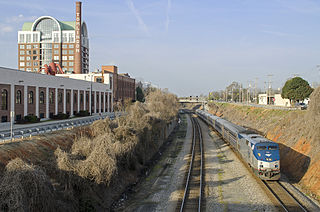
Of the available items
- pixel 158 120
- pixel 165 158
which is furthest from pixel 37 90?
pixel 165 158

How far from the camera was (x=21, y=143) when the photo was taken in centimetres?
1930

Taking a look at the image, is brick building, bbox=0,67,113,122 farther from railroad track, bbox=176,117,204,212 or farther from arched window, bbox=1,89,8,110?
railroad track, bbox=176,117,204,212

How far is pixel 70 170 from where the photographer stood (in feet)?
47.7

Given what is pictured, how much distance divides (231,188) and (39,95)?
32.9 m

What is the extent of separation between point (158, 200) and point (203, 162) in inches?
453

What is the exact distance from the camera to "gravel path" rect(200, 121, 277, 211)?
53.4ft

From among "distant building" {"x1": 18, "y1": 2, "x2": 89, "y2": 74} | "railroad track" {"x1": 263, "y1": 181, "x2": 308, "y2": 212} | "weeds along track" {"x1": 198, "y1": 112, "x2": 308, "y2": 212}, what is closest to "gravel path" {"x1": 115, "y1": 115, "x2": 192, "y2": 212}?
"weeds along track" {"x1": 198, "y1": 112, "x2": 308, "y2": 212}

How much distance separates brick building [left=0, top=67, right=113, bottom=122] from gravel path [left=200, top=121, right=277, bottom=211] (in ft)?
85.2

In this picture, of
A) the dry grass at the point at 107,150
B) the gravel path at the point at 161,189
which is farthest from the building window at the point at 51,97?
the gravel path at the point at 161,189

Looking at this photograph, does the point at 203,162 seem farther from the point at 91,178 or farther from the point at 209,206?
the point at 91,178

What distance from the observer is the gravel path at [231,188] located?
53.4 feet

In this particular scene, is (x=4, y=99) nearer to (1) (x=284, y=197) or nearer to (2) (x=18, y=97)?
(2) (x=18, y=97)

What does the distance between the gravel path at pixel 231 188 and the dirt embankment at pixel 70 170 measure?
6.45 m

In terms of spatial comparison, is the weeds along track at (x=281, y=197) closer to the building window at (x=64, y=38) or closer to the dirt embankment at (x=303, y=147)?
the dirt embankment at (x=303, y=147)
